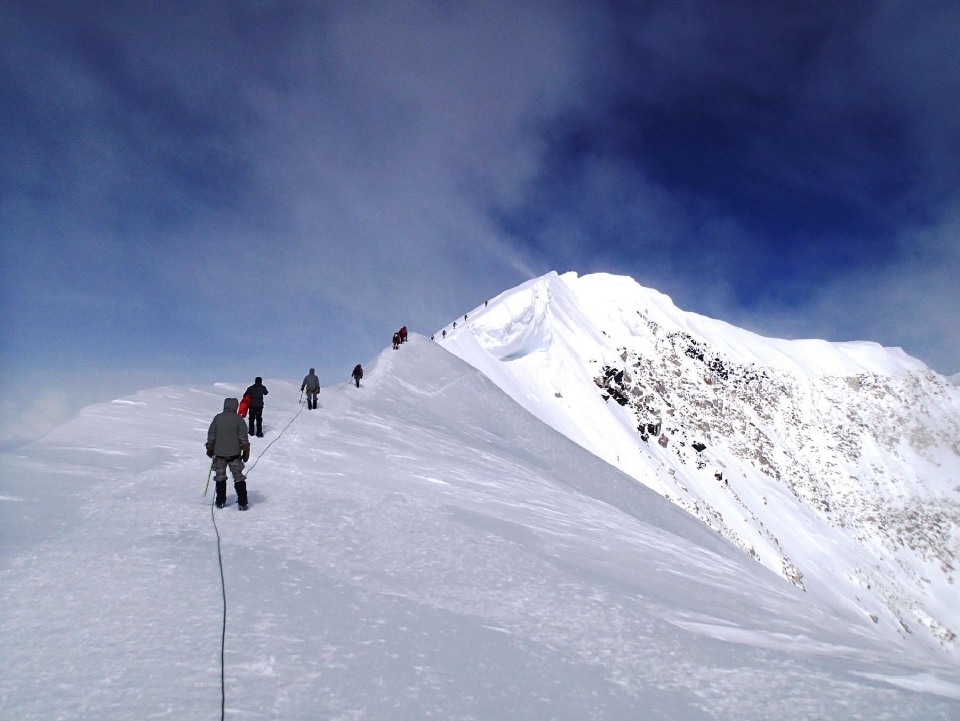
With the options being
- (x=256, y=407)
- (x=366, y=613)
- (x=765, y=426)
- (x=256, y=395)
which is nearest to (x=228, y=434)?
(x=366, y=613)

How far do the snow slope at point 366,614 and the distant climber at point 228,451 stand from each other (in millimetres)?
304

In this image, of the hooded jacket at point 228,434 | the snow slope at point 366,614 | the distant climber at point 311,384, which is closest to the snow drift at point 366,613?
the snow slope at point 366,614

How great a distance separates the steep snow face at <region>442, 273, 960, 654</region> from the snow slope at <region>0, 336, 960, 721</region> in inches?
1353

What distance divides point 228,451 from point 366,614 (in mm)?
3851

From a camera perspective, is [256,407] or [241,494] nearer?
[241,494]

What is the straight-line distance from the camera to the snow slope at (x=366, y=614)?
353cm

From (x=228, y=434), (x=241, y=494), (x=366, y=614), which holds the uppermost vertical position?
(x=228, y=434)

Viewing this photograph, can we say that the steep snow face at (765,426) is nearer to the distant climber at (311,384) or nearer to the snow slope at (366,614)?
the distant climber at (311,384)

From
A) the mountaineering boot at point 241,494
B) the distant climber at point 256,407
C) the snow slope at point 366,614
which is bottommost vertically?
the snow slope at point 366,614

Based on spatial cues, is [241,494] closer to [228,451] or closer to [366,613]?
[228,451]

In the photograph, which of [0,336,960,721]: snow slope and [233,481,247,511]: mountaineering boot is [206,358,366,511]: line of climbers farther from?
[0,336,960,721]: snow slope

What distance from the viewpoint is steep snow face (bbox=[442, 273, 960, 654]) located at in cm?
4522

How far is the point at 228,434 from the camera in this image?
24.5 feet

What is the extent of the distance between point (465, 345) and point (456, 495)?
1348 inches
